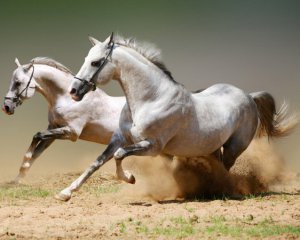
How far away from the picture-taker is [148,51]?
6.69 metres

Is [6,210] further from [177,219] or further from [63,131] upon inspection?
[63,131]

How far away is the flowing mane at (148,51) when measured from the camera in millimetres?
6629

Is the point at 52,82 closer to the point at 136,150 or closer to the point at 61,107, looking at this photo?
the point at 61,107

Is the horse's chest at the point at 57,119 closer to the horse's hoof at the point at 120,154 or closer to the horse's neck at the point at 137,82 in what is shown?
the horse's neck at the point at 137,82

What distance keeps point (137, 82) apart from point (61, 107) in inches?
76.2

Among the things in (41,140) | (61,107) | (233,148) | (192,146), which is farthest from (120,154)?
(41,140)

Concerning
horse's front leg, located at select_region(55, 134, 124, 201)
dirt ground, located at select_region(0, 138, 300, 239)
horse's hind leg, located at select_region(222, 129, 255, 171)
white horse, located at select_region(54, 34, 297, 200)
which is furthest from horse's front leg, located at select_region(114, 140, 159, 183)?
horse's hind leg, located at select_region(222, 129, 255, 171)

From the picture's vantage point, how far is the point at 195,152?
6766mm

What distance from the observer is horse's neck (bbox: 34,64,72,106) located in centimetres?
814

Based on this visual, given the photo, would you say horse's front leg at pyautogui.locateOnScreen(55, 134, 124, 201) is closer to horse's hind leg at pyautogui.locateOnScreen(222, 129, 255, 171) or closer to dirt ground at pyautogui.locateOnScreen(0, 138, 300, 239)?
dirt ground at pyautogui.locateOnScreen(0, 138, 300, 239)

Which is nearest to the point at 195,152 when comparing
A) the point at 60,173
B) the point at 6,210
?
the point at 6,210

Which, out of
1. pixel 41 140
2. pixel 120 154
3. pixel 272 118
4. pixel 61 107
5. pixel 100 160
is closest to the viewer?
pixel 120 154

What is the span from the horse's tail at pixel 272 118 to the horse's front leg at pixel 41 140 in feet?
7.48

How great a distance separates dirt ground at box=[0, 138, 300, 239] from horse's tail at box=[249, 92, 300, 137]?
42cm
